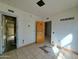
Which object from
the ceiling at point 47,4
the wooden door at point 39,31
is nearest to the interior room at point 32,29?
the ceiling at point 47,4

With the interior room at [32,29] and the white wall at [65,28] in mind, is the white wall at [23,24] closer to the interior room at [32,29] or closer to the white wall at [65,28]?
the interior room at [32,29]

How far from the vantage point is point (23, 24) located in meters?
4.63

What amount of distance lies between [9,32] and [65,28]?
133 inches

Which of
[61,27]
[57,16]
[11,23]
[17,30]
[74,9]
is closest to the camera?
[74,9]

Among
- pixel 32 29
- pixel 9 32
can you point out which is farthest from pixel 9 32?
pixel 32 29

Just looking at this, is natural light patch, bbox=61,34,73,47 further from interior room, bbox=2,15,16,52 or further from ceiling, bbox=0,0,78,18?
interior room, bbox=2,15,16,52

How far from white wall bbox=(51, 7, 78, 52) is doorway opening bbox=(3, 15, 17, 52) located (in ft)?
9.52

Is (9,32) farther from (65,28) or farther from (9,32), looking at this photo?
(65,28)

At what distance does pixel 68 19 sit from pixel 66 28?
56 cm

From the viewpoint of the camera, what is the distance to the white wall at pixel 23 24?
362cm

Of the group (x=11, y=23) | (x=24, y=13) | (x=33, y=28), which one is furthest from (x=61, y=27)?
(x=11, y=23)

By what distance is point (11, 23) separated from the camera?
154 inches

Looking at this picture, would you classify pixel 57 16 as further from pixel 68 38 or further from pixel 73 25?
pixel 68 38

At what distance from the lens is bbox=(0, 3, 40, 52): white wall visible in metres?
3.62
